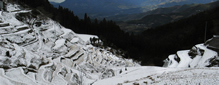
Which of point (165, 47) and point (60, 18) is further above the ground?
point (60, 18)

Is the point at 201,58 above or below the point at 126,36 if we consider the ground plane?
above

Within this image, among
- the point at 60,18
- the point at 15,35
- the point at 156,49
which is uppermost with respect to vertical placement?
the point at 60,18

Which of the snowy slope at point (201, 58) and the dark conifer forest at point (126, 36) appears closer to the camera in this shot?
the snowy slope at point (201, 58)

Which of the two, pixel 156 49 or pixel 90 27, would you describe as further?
pixel 90 27

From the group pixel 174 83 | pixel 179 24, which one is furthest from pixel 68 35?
pixel 179 24

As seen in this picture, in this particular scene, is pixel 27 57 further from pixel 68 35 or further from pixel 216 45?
pixel 216 45

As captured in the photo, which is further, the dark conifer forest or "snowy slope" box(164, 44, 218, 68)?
the dark conifer forest

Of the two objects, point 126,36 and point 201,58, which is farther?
point 126,36

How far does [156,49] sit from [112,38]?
23566 millimetres

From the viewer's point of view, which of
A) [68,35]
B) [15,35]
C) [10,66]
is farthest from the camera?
Result: [68,35]

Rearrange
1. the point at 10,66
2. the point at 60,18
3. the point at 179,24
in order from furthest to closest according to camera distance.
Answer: the point at 179,24
the point at 60,18
the point at 10,66

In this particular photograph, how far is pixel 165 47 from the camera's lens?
6719 cm

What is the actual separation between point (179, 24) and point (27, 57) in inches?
4269

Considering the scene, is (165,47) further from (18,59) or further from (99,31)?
(18,59)
